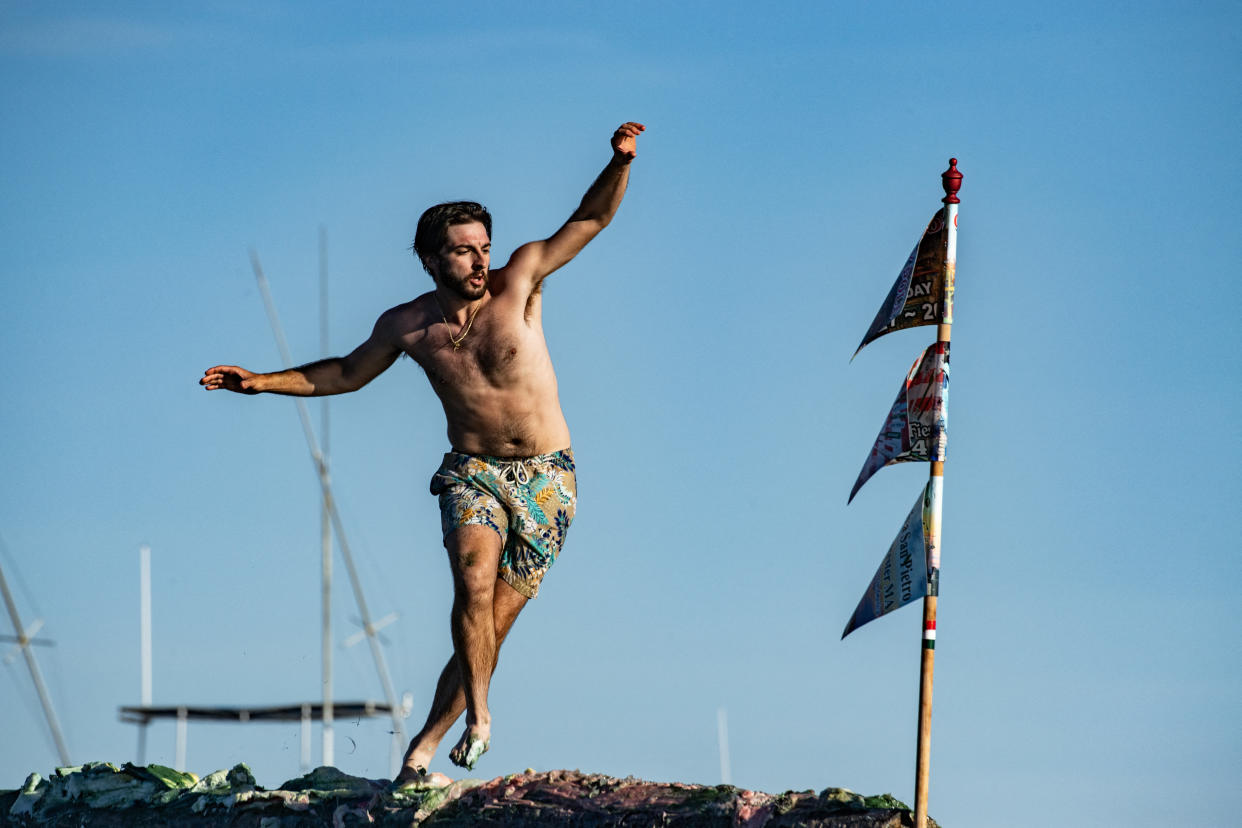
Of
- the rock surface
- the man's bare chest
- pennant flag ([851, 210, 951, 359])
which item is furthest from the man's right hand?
pennant flag ([851, 210, 951, 359])

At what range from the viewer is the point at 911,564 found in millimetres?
8656

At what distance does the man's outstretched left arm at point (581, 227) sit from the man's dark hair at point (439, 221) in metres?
0.27

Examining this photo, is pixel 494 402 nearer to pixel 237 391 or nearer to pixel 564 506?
pixel 564 506

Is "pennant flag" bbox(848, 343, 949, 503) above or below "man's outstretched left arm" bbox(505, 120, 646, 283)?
below

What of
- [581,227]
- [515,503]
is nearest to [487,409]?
[515,503]

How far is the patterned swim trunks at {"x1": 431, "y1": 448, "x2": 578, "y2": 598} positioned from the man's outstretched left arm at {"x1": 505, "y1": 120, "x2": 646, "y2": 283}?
3.10ft

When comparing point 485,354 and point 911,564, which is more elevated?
point 485,354

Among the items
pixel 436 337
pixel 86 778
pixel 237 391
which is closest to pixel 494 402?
pixel 436 337

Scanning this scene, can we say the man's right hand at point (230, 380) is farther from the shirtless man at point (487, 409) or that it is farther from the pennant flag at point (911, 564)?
the pennant flag at point (911, 564)

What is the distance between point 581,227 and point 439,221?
698mm

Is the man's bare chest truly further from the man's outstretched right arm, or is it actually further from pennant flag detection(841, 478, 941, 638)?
pennant flag detection(841, 478, 941, 638)

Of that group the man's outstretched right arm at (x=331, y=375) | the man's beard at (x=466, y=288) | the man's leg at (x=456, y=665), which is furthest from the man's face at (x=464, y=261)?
the man's leg at (x=456, y=665)

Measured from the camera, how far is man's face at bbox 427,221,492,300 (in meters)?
9.73

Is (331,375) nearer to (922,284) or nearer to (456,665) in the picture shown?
(456,665)
